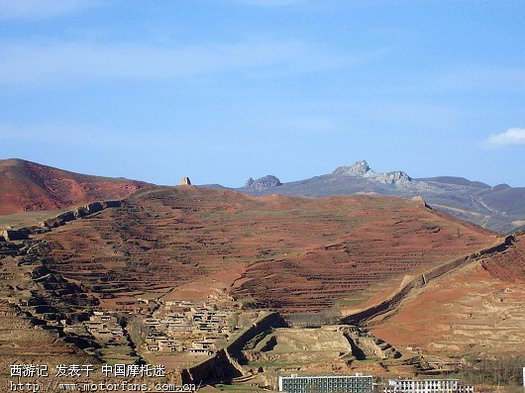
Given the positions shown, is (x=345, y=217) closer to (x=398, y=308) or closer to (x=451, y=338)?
(x=398, y=308)

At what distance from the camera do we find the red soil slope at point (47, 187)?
154 metres

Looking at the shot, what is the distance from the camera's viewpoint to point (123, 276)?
119188mm

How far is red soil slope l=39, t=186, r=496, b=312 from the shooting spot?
121 metres

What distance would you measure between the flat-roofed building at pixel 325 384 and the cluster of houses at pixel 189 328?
8.12 metres

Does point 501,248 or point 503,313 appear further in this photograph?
point 501,248

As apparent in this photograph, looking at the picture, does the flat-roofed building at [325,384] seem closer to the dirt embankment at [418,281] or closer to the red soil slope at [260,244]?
the dirt embankment at [418,281]

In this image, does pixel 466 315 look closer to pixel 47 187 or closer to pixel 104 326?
pixel 104 326

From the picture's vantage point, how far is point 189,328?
3748 inches

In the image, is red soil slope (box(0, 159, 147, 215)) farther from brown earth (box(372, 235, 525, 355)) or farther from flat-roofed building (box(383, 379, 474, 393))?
flat-roofed building (box(383, 379, 474, 393))

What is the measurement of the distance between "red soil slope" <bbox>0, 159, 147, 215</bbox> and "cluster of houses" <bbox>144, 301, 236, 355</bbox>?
155 feet

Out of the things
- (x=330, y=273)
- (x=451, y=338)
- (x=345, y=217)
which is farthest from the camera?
(x=345, y=217)

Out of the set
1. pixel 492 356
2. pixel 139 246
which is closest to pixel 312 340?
pixel 492 356

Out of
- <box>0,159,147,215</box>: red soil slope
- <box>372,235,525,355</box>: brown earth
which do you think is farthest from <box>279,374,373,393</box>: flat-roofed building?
<box>0,159,147,215</box>: red soil slope

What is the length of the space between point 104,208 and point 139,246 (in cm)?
1305
